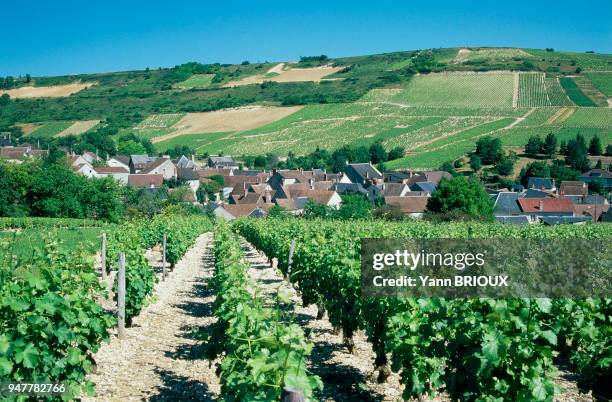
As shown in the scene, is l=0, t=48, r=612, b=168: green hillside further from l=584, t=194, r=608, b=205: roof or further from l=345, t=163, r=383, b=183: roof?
l=584, t=194, r=608, b=205: roof

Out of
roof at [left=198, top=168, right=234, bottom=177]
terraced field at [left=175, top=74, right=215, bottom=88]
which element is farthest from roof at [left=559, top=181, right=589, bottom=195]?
terraced field at [left=175, top=74, right=215, bottom=88]

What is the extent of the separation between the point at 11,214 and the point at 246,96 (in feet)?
345

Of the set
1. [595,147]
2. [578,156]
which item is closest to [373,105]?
[595,147]

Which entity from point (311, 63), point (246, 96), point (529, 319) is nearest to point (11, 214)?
point (529, 319)

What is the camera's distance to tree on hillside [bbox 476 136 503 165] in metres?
78.2

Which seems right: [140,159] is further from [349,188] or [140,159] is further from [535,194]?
[535,194]

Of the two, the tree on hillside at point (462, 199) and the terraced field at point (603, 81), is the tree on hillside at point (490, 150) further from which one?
the terraced field at point (603, 81)

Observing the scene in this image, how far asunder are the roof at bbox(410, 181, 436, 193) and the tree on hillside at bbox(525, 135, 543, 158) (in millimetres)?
19650

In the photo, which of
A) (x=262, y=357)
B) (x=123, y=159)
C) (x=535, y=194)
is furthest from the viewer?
(x=123, y=159)

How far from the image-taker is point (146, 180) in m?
77.8

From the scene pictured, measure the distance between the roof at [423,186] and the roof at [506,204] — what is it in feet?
32.2

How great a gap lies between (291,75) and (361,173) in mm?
92227

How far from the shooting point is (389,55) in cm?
18475

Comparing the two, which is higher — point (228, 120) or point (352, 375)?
point (228, 120)
